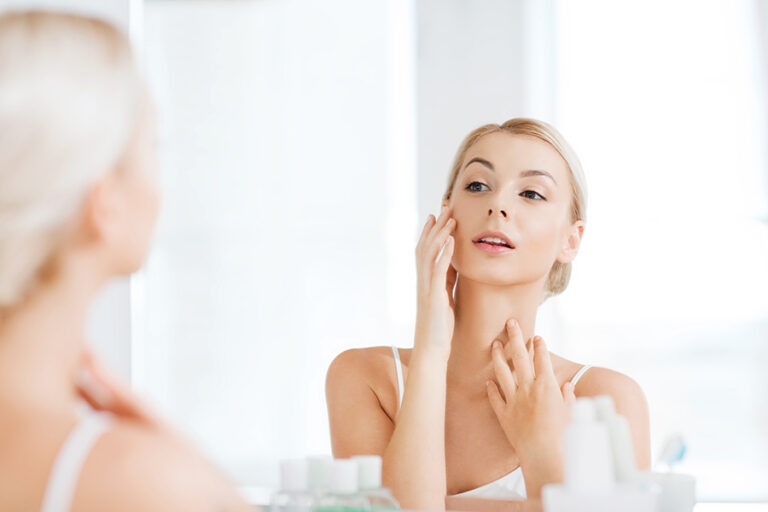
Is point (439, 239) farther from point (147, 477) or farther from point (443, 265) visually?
point (147, 477)

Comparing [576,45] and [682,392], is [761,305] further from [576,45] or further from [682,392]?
[576,45]

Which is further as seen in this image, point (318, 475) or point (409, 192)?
point (409, 192)

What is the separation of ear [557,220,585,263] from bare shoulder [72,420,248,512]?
58 centimetres

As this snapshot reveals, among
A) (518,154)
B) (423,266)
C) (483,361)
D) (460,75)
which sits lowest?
(483,361)

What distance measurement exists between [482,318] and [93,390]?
0.49 m

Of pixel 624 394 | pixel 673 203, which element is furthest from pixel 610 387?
pixel 673 203

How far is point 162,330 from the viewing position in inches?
82.4

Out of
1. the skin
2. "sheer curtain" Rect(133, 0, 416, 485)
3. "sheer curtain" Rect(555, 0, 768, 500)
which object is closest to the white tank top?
the skin

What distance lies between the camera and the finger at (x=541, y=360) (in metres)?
0.82

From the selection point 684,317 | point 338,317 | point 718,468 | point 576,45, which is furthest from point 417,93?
point 718,468

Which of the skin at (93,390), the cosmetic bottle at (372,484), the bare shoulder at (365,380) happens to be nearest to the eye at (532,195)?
the bare shoulder at (365,380)

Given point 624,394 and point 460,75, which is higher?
point 460,75

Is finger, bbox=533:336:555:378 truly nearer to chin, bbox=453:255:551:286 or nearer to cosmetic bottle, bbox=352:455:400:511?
chin, bbox=453:255:551:286

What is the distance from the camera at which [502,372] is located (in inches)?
33.3
